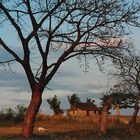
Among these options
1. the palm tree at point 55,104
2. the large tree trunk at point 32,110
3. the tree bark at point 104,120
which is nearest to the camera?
the large tree trunk at point 32,110

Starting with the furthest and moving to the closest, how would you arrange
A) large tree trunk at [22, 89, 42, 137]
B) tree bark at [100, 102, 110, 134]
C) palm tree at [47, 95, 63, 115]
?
palm tree at [47, 95, 63, 115] < tree bark at [100, 102, 110, 134] < large tree trunk at [22, 89, 42, 137]

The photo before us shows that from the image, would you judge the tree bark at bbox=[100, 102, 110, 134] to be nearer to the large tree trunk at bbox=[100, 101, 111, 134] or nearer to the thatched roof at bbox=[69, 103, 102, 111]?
the large tree trunk at bbox=[100, 101, 111, 134]

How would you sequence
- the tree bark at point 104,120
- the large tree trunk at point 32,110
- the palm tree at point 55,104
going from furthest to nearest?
the palm tree at point 55,104, the tree bark at point 104,120, the large tree trunk at point 32,110

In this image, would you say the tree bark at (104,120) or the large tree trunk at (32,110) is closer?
the large tree trunk at (32,110)

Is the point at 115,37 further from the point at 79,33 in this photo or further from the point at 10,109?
the point at 10,109

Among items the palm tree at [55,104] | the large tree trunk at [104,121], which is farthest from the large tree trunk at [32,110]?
the palm tree at [55,104]

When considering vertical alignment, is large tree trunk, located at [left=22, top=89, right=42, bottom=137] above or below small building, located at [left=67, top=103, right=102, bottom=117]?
below

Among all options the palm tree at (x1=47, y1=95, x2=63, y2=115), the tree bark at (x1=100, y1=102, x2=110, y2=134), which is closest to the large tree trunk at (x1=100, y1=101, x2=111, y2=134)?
the tree bark at (x1=100, y1=102, x2=110, y2=134)

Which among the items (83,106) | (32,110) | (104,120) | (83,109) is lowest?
(32,110)

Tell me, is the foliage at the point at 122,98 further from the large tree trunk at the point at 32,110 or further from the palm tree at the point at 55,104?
the palm tree at the point at 55,104

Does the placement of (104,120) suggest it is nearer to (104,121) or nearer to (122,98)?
(104,121)

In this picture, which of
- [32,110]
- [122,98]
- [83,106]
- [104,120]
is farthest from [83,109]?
[32,110]

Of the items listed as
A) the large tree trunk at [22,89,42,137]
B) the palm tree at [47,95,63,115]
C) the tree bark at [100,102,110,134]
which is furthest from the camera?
the palm tree at [47,95,63,115]

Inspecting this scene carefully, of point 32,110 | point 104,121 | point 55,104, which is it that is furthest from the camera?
point 55,104
